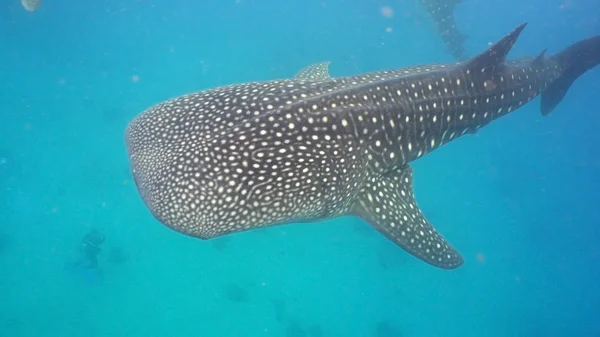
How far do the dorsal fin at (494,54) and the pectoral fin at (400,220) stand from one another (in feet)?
7.47

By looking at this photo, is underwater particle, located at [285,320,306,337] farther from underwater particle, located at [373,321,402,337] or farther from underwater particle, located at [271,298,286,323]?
underwater particle, located at [373,321,402,337]

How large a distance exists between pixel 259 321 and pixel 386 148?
Answer: 10.3m

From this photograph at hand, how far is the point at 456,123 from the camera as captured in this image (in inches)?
261

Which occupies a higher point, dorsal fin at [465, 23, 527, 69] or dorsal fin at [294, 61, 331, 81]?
dorsal fin at [465, 23, 527, 69]

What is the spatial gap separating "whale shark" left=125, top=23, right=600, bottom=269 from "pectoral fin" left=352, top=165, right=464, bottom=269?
0.06 feet

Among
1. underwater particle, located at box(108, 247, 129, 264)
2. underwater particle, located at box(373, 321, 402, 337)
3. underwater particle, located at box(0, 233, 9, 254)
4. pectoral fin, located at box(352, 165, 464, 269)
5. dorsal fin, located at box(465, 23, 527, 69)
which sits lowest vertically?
underwater particle, located at box(0, 233, 9, 254)

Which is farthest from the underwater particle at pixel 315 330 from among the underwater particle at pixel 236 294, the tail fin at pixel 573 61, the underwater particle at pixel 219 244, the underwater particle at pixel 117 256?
the tail fin at pixel 573 61

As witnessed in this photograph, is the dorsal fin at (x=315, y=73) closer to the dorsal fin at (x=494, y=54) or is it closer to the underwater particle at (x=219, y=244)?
the dorsal fin at (x=494, y=54)

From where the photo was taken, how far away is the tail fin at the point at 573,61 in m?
8.73

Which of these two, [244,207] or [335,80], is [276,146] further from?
[335,80]

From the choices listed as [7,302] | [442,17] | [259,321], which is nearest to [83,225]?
[7,302]

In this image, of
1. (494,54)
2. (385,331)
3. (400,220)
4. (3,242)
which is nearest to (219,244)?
(385,331)

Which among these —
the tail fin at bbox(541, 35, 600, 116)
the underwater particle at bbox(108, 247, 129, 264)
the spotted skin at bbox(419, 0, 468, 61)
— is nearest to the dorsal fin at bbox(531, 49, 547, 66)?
the tail fin at bbox(541, 35, 600, 116)

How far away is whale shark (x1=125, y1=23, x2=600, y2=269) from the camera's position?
14.8 feet
